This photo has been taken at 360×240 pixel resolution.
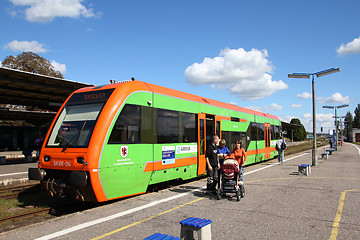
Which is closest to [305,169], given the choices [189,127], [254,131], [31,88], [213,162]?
[254,131]

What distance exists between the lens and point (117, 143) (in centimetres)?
738

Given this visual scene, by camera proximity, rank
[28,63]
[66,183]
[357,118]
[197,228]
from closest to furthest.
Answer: [197,228], [66,183], [28,63], [357,118]

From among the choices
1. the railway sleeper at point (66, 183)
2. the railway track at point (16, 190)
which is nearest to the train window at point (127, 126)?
the railway sleeper at point (66, 183)

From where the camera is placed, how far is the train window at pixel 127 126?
7405 millimetres

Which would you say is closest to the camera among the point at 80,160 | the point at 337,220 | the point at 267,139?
the point at 337,220

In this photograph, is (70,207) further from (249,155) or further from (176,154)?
(249,155)

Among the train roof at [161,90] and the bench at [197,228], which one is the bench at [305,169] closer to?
the train roof at [161,90]

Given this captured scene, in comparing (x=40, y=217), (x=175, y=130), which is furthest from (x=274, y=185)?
(x=40, y=217)

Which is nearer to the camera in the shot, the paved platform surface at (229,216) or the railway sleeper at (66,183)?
the paved platform surface at (229,216)

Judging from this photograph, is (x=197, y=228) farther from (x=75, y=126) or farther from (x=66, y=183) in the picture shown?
(x=75, y=126)

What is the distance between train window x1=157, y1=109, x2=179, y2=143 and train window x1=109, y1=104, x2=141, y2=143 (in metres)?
1.01

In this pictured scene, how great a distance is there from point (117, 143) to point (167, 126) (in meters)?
2.41

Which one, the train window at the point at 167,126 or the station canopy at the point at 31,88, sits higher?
the station canopy at the point at 31,88

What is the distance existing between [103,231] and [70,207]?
11.3ft
